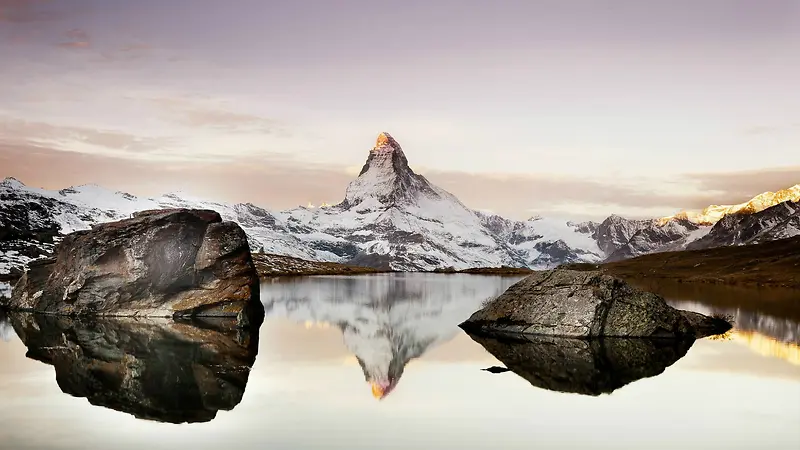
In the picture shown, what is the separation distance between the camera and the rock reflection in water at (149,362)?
28.2 meters

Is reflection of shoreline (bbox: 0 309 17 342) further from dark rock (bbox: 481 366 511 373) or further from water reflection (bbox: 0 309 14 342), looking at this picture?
dark rock (bbox: 481 366 511 373)

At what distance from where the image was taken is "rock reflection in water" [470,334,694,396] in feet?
111

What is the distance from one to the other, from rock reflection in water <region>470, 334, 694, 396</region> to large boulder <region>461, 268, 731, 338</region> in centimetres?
123

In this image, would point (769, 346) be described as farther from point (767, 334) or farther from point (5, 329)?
point (5, 329)

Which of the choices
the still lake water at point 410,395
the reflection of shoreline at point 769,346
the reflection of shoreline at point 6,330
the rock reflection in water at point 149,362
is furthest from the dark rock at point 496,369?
the reflection of shoreline at point 6,330

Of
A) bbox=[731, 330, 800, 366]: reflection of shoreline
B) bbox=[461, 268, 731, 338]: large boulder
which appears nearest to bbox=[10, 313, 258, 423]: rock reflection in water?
bbox=[461, 268, 731, 338]: large boulder

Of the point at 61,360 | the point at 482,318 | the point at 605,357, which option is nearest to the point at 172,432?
the point at 61,360

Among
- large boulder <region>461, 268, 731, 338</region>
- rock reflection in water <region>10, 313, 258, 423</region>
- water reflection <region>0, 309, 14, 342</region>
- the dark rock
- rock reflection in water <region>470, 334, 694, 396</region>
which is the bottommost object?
water reflection <region>0, 309, 14, 342</region>

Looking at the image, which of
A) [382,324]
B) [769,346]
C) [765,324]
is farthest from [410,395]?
[765,324]

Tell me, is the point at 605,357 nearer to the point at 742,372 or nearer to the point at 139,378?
the point at 742,372

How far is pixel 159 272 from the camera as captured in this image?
210 ft

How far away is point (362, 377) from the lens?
35.9m

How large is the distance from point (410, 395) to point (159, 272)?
126 ft

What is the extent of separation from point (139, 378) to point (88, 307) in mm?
34815
